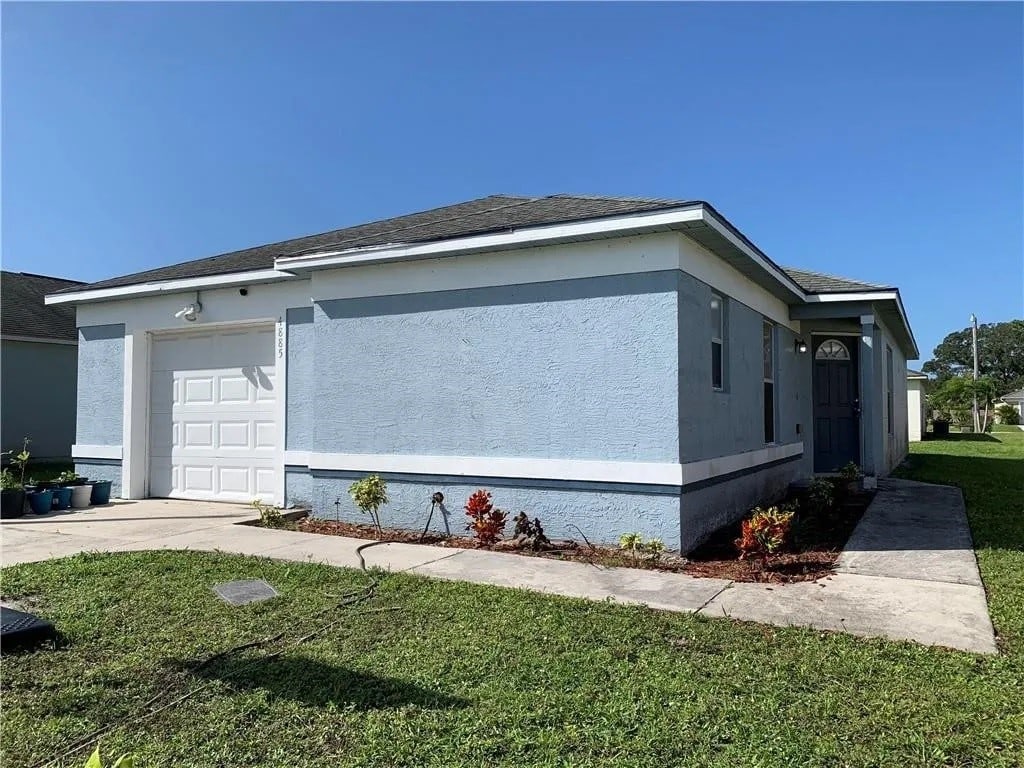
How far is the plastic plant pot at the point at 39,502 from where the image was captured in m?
9.18

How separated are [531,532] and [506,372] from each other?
1.66 meters

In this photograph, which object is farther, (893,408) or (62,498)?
(893,408)

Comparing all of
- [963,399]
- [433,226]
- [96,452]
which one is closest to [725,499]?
[433,226]

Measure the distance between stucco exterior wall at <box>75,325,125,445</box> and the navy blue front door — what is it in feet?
38.2

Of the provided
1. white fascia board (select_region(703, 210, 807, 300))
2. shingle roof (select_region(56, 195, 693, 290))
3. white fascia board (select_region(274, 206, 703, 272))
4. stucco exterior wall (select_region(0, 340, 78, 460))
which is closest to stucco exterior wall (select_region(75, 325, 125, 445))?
shingle roof (select_region(56, 195, 693, 290))

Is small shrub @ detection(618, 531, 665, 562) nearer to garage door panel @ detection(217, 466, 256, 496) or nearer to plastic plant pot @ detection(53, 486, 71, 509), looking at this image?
garage door panel @ detection(217, 466, 256, 496)

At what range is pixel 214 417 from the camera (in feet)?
32.6

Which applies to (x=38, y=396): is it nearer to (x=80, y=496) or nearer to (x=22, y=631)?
(x=80, y=496)

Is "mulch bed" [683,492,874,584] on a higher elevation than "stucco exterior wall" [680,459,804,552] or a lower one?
lower

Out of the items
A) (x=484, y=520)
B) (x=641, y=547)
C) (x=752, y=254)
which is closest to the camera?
(x=641, y=547)

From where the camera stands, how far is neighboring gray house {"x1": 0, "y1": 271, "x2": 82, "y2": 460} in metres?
17.1

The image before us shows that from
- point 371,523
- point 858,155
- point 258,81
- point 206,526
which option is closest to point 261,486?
point 206,526

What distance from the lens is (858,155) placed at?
39.8 feet

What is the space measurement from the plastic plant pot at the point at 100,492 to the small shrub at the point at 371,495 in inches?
187
